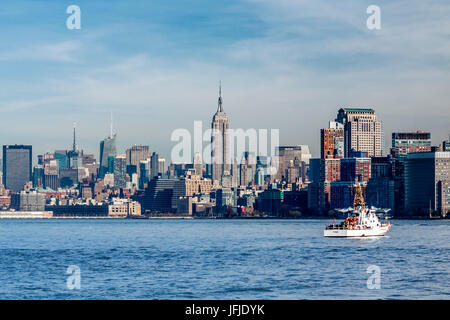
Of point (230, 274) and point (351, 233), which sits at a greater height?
point (230, 274)

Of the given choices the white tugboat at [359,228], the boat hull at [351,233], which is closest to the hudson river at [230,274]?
the boat hull at [351,233]

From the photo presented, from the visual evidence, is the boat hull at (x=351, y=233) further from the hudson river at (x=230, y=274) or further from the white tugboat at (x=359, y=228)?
the hudson river at (x=230, y=274)

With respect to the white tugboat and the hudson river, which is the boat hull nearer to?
the white tugboat

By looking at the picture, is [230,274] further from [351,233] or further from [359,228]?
[359,228]

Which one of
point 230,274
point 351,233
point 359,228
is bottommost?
point 351,233

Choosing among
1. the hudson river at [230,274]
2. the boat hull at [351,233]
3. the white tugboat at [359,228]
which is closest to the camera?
the hudson river at [230,274]

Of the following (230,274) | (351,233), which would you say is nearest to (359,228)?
(351,233)

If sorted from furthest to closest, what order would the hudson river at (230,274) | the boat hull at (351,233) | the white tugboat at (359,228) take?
the white tugboat at (359,228) → the boat hull at (351,233) → the hudson river at (230,274)

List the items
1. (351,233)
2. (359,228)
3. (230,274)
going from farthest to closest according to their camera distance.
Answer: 1. (359,228)
2. (351,233)
3. (230,274)

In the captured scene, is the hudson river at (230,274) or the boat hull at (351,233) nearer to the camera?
the hudson river at (230,274)

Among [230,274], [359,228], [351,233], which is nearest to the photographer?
[230,274]

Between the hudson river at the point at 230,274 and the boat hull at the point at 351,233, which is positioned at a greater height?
the hudson river at the point at 230,274

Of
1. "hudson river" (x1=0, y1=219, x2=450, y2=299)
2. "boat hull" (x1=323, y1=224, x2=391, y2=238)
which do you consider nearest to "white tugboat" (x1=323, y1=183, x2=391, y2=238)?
"boat hull" (x1=323, y1=224, x2=391, y2=238)
